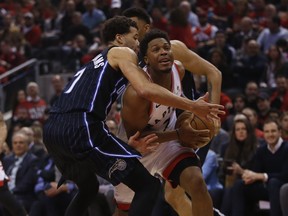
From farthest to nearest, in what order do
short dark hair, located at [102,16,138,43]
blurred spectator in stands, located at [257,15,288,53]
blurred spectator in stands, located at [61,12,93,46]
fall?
blurred spectator in stands, located at [61,12,93,46]
blurred spectator in stands, located at [257,15,288,53]
short dark hair, located at [102,16,138,43]

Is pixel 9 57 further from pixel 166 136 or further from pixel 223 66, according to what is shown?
pixel 166 136

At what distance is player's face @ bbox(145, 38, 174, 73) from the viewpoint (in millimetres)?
6383

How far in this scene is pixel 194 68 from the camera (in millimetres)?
7137

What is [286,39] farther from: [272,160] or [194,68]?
[194,68]

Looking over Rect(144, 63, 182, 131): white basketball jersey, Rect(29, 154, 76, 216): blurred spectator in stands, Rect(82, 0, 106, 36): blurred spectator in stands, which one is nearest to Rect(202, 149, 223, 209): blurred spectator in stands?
Rect(29, 154, 76, 216): blurred spectator in stands

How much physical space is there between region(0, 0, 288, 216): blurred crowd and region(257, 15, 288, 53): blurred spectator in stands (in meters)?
0.02

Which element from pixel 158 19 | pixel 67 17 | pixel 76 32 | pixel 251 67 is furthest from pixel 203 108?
pixel 67 17

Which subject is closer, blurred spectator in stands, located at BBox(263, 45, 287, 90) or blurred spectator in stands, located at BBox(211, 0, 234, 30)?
blurred spectator in stands, located at BBox(263, 45, 287, 90)

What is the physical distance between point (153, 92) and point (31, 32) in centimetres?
1064

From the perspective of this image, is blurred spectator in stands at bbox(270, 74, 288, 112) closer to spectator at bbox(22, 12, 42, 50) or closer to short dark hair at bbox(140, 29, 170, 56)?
short dark hair at bbox(140, 29, 170, 56)

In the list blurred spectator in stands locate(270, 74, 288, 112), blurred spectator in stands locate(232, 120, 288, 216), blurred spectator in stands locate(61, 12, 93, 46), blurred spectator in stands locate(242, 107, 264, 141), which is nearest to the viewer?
blurred spectator in stands locate(232, 120, 288, 216)

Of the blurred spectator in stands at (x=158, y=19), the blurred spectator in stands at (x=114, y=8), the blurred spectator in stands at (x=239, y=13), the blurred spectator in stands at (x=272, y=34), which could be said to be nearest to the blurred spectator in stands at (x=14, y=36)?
the blurred spectator in stands at (x=114, y=8)

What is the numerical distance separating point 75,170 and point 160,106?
0.82 meters

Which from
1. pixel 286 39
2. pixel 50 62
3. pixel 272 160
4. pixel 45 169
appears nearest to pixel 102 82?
pixel 272 160
